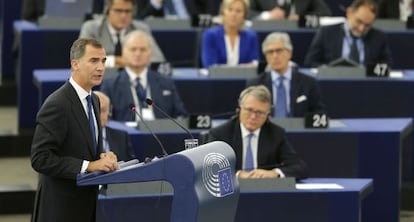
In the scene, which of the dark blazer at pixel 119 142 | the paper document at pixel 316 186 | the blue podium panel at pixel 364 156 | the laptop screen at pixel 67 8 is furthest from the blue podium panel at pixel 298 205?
the laptop screen at pixel 67 8

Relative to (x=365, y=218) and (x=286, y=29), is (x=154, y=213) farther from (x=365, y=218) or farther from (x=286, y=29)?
(x=286, y=29)

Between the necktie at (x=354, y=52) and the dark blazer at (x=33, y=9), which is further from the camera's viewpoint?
the dark blazer at (x=33, y=9)

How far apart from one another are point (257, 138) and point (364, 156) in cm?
89

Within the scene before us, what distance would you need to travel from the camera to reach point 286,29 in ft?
32.0

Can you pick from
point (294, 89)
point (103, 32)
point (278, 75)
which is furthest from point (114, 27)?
point (294, 89)

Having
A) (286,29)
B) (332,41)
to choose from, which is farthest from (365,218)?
(286,29)

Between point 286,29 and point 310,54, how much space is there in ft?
1.89

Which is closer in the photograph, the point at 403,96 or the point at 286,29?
the point at 403,96

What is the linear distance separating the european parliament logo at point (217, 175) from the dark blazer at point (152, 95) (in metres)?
2.87

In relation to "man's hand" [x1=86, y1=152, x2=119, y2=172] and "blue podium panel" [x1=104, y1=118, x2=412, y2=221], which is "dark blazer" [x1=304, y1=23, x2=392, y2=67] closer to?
"blue podium panel" [x1=104, y1=118, x2=412, y2=221]

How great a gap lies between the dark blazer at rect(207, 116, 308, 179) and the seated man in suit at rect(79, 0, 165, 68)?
2.07 metres

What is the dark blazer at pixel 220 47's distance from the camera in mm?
8984

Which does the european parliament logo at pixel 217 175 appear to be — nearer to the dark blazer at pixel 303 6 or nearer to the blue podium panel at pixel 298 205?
the blue podium panel at pixel 298 205

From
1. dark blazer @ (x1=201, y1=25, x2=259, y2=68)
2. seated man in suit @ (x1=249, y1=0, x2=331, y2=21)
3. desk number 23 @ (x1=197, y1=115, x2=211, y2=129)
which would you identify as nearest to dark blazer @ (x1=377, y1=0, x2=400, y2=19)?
seated man in suit @ (x1=249, y1=0, x2=331, y2=21)
